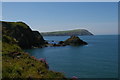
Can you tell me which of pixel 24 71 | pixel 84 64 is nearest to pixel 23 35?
pixel 84 64

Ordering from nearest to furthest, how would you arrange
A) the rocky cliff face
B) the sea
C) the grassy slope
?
the grassy slope < the sea < the rocky cliff face

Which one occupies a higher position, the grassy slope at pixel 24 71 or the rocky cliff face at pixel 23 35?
the grassy slope at pixel 24 71

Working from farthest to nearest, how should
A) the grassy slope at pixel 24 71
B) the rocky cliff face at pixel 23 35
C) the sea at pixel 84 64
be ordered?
the rocky cliff face at pixel 23 35 → the sea at pixel 84 64 → the grassy slope at pixel 24 71

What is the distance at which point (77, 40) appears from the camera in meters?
136

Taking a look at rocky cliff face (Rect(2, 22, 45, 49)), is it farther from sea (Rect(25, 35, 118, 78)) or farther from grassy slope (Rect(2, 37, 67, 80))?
grassy slope (Rect(2, 37, 67, 80))

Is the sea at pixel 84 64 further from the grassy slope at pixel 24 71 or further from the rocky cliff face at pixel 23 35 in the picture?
the rocky cliff face at pixel 23 35

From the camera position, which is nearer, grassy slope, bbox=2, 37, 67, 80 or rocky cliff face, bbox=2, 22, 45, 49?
grassy slope, bbox=2, 37, 67, 80

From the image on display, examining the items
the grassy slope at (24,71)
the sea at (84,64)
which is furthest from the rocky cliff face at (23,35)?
the grassy slope at (24,71)

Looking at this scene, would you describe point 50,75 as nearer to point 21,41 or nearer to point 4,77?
point 4,77

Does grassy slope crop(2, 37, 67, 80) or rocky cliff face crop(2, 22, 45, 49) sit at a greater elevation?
grassy slope crop(2, 37, 67, 80)

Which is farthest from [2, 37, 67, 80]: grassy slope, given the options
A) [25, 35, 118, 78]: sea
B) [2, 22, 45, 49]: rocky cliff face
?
[2, 22, 45, 49]: rocky cliff face

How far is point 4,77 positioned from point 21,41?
111070 mm

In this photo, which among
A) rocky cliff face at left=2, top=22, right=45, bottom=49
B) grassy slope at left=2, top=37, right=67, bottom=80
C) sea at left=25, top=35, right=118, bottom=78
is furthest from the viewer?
rocky cliff face at left=2, top=22, right=45, bottom=49

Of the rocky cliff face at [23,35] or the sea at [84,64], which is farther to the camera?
the rocky cliff face at [23,35]
